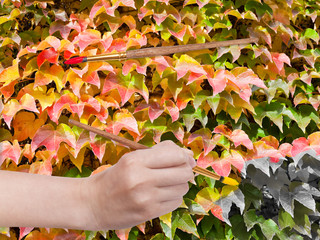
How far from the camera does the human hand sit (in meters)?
0.86

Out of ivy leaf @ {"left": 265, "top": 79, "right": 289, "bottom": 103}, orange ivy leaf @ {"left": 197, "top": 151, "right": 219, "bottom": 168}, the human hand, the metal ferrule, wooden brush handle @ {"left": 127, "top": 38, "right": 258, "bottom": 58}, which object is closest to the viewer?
the human hand

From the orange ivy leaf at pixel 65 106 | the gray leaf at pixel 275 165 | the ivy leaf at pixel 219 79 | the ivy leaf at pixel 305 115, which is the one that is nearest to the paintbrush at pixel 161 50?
the ivy leaf at pixel 219 79

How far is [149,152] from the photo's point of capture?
2.92 feet

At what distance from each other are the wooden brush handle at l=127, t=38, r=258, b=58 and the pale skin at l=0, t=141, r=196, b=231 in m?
0.42

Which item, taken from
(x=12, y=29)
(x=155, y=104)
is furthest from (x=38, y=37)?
(x=155, y=104)

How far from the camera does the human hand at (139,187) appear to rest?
0.86m

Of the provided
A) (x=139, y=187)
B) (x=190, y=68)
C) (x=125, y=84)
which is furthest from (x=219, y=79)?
(x=139, y=187)

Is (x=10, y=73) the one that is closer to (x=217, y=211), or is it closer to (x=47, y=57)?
(x=47, y=57)

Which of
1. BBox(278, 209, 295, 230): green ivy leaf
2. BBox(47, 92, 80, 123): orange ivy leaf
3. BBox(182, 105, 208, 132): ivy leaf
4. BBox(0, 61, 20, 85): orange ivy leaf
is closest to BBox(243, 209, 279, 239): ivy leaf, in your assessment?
BBox(278, 209, 295, 230): green ivy leaf

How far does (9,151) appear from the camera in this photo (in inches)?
53.8

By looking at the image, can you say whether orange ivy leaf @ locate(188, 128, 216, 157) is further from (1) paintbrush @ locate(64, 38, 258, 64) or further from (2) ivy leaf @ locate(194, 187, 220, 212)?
(1) paintbrush @ locate(64, 38, 258, 64)

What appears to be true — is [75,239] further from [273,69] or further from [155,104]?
[273,69]

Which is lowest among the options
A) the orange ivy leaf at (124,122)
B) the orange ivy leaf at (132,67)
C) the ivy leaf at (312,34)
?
the orange ivy leaf at (124,122)

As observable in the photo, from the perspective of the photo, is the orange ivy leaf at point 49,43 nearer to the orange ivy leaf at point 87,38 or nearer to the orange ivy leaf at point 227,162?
the orange ivy leaf at point 87,38
